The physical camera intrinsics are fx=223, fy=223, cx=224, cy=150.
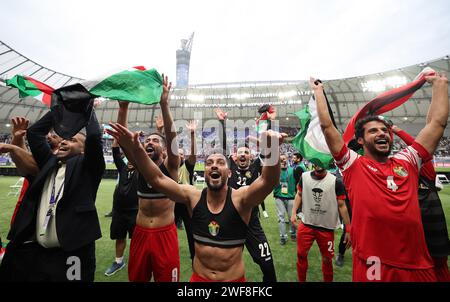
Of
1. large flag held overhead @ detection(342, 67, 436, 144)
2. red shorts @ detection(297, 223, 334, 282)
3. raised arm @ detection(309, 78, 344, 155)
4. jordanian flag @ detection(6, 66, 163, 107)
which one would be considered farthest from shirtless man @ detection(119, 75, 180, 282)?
large flag held overhead @ detection(342, 67, 436, 144)

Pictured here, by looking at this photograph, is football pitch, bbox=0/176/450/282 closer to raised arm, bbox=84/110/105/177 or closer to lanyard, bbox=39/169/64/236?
lanyard, bbox=39/169/64/236

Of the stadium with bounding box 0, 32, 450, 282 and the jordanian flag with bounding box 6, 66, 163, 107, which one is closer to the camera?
the jordanian flag with bounding box 6, 66, 163, 107

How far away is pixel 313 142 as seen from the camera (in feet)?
11.8

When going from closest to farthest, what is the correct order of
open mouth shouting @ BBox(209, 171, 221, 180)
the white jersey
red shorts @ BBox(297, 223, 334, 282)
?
open mouth shouting @ BBox(209, 171, 221, 180)
red shorts @ BBox(297, 223, 334, 282)
the white jersey

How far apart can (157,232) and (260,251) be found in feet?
5.06

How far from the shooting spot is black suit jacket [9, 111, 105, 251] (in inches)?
86.2

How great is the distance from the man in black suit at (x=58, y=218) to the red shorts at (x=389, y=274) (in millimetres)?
2695

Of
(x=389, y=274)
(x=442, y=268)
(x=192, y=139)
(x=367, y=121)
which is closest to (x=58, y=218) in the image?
(x=192, y=139)

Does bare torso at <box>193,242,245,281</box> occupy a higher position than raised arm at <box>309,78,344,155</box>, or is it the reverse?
raised arm at <box>309,78,344,155</box>

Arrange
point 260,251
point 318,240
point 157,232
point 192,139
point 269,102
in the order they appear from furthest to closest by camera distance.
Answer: point 269,102 → point 318,240 → point 192,139 → point 260,251 → point 157,232

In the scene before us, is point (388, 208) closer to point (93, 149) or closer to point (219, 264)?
point (219, 264)

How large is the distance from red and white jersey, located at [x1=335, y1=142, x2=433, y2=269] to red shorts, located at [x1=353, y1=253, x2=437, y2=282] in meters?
0.04

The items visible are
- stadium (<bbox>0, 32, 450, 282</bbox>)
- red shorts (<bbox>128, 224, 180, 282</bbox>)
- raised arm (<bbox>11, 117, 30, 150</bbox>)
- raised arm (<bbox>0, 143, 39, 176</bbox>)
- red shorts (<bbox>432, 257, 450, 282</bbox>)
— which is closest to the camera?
raised arm (<bbox>0, 143, 39, 176</bbox>)

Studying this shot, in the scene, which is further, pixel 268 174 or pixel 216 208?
pixel 216 208
